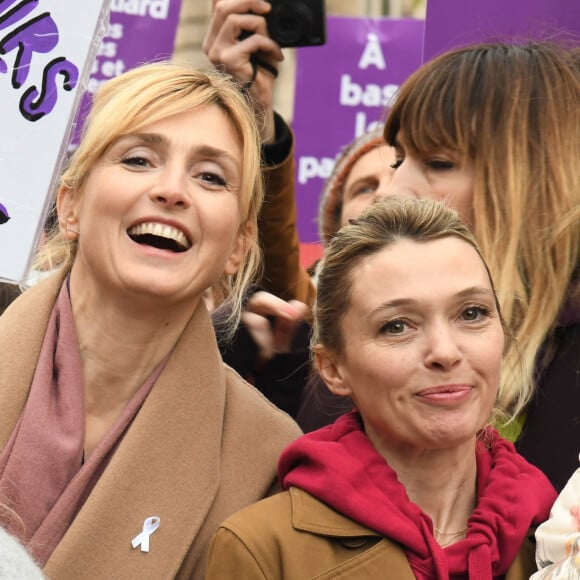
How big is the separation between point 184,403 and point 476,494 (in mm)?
653

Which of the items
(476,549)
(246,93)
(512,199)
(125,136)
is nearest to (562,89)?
(512,199)

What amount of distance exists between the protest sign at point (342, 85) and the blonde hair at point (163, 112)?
193cm

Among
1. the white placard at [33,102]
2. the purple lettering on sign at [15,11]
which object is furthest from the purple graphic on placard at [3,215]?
the purple lettering on sign at [15,11]

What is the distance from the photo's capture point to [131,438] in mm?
2602

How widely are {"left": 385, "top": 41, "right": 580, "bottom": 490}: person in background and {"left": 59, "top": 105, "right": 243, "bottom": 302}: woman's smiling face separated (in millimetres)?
564

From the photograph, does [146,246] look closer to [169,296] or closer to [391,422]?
[169,296]

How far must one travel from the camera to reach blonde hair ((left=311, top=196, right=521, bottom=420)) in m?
2.49

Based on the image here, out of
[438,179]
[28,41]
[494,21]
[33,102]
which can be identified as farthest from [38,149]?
[494,21]

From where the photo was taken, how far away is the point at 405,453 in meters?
2.39

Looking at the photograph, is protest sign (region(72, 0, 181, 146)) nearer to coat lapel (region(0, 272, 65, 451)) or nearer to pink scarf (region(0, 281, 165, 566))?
coat lapel (region(0, 272, 65, 451))

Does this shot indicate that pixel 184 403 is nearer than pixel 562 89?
Yes

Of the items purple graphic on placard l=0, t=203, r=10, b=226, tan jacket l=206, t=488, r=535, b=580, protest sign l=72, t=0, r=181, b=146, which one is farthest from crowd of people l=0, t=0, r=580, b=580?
protest sign l=72, t=0, r=181, b=146

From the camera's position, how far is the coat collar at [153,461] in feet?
8.13

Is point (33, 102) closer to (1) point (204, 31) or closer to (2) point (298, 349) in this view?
(2) point (298, 349)
